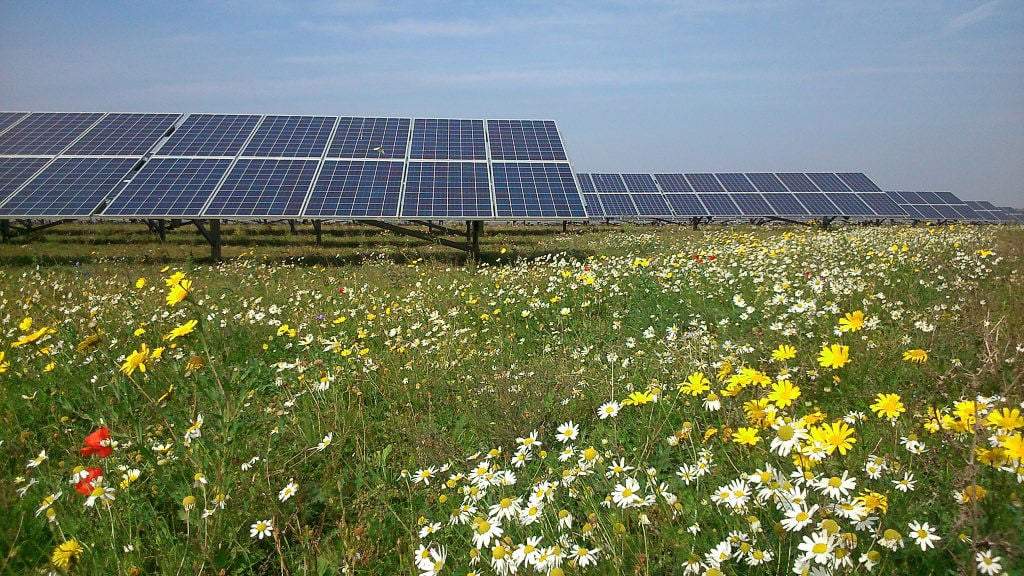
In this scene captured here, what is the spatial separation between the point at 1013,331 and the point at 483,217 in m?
9.72

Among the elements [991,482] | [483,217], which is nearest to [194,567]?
[991,482]

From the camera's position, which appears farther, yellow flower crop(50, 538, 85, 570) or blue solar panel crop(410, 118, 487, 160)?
blue solar panel crop(410, 118, 487, 160)

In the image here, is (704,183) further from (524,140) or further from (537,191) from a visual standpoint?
(537,191)

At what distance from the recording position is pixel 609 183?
103 ft

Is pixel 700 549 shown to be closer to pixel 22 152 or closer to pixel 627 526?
pixel 627 526

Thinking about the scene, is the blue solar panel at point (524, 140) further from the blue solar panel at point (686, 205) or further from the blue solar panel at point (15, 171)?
the blue solar panel at point (15, 171)

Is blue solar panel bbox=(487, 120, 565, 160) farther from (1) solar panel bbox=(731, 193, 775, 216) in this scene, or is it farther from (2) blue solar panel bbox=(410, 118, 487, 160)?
(1) solar panel bbox=(731, 193, 775, 216)

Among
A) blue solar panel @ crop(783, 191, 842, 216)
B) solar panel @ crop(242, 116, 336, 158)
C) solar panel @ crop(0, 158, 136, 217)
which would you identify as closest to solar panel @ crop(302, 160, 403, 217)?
solar panel @ crop(242, 116, 336, 158)

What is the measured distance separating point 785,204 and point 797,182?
438 centimetres

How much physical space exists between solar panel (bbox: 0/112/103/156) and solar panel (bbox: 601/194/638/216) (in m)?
20.5

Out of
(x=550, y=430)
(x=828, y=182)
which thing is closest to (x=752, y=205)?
(x=828, y=182)

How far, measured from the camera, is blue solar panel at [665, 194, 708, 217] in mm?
24586

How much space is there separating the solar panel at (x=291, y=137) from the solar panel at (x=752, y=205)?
58.6 feet

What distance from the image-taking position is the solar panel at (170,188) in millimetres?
12367
